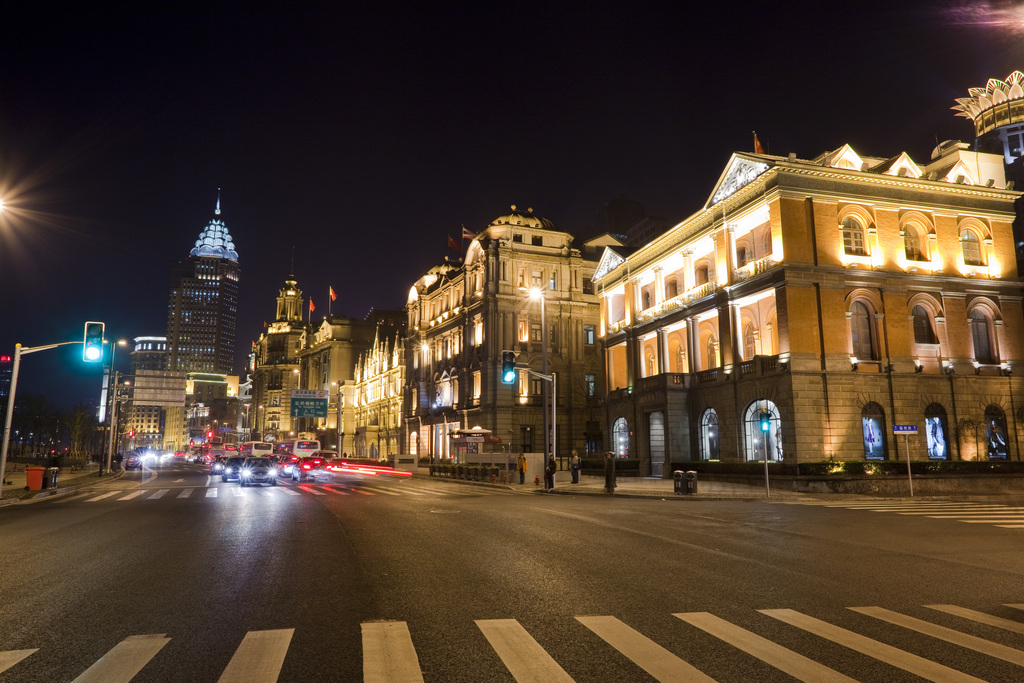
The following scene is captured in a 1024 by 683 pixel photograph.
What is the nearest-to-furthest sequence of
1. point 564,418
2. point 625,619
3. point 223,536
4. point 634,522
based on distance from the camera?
point 625,619 < point 223,536 < point 634,522 < point 564,418

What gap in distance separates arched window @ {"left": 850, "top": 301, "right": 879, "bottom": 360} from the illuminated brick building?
0.24 ft

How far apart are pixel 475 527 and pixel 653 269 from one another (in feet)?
123

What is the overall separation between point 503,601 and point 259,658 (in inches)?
117

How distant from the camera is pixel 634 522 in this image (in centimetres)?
1680

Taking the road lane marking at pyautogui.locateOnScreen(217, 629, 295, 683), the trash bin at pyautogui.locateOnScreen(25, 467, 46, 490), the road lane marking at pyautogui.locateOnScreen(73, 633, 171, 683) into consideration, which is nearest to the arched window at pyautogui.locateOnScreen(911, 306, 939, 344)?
the road lane marking at pyautogui.locateOnScreen(217, 629, 295, 683)

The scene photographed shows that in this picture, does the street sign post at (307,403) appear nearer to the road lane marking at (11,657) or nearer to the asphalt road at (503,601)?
the asphalt road at (503,601)

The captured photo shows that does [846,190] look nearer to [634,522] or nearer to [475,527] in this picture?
[634,522]

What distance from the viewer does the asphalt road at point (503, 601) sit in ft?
18.4

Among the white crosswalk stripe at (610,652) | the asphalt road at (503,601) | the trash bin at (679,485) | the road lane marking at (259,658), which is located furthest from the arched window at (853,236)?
the road lane marking at (259,658)

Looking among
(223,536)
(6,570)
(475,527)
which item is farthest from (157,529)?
(475,527)

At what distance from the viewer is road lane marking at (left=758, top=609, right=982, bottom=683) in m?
5.34

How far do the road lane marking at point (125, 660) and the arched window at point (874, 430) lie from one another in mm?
34440

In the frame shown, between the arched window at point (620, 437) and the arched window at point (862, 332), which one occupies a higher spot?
the arched window at point (862, 332)

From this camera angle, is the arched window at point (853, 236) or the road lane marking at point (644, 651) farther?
the arched window at point (853, 236)
